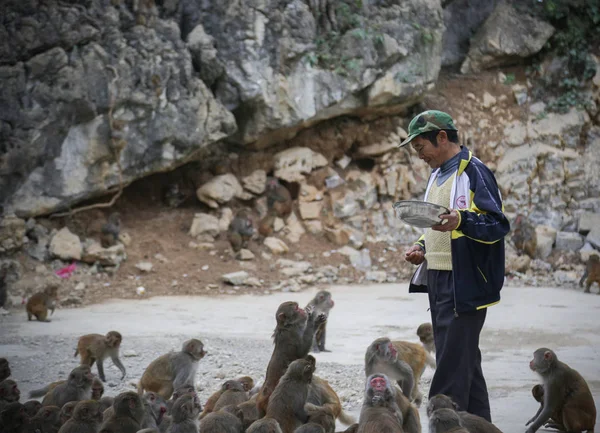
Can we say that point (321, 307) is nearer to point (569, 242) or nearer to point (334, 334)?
point (334, 334)

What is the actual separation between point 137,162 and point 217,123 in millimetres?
1842

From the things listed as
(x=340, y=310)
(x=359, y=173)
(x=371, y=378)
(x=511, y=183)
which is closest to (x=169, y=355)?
(x=371, y=378)

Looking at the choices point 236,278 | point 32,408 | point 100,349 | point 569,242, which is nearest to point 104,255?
point 236,278

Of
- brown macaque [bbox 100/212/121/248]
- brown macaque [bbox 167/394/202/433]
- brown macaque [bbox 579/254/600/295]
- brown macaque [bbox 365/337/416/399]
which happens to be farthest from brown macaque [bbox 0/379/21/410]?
brown macaque [bbox 579/254/600/295]

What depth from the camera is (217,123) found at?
1556 cm

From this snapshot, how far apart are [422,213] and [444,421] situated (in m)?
1.19

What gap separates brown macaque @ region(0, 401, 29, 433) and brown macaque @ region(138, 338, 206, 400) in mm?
1762

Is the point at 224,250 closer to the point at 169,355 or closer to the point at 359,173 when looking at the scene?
the point at 359,173

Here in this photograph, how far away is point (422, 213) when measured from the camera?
14.4 ft

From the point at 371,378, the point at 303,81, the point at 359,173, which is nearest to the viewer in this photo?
the point at 371,378

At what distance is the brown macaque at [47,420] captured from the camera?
5016mm

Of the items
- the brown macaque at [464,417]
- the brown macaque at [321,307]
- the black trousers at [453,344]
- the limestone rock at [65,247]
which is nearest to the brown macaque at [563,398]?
the black trousers at [453,344]

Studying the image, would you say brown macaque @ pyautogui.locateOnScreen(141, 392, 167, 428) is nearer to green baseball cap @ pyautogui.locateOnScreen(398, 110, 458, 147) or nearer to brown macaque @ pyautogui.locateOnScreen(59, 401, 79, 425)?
brown macaque @ pyautogui.locateOnScreen(59, 401, 79, 425)

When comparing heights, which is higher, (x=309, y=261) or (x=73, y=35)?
(x=73, y=35)
